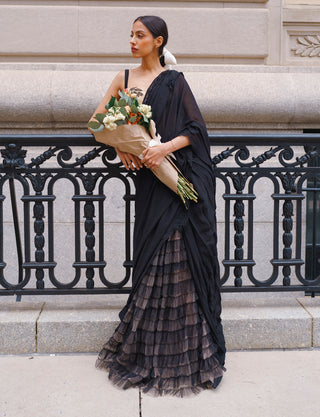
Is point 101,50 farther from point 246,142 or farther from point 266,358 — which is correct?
point 266,358

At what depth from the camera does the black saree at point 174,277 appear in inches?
133

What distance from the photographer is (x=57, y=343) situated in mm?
3904

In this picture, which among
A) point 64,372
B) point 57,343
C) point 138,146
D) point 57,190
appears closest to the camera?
point 138,146

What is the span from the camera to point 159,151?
326cm

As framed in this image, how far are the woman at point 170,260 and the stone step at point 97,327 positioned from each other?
1.45 ft

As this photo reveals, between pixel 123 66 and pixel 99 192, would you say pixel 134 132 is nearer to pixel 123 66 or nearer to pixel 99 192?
pixel 99 192

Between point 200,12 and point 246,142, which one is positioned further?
point 200,12

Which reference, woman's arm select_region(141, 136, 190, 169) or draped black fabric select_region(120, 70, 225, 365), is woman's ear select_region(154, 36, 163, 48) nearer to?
draped black fabric select_region(120, 70, 225, 365)

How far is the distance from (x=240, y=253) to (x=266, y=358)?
2.68ft

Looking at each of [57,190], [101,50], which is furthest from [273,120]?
[57,190]

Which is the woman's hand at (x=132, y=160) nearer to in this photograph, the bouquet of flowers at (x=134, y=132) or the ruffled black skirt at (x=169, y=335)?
the bouquet of flowers at (x=134, y=132)

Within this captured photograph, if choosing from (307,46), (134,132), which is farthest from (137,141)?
(307,46)

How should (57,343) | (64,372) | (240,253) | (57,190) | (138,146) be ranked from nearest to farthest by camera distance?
1. (138,146)
2. (64,372)
3. (57,343)
4. (240,253)
5. (57,190)

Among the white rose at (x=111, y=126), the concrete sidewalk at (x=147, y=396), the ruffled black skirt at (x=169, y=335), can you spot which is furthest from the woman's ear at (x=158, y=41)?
the concrete sidewalk at (x=147, y=396)
